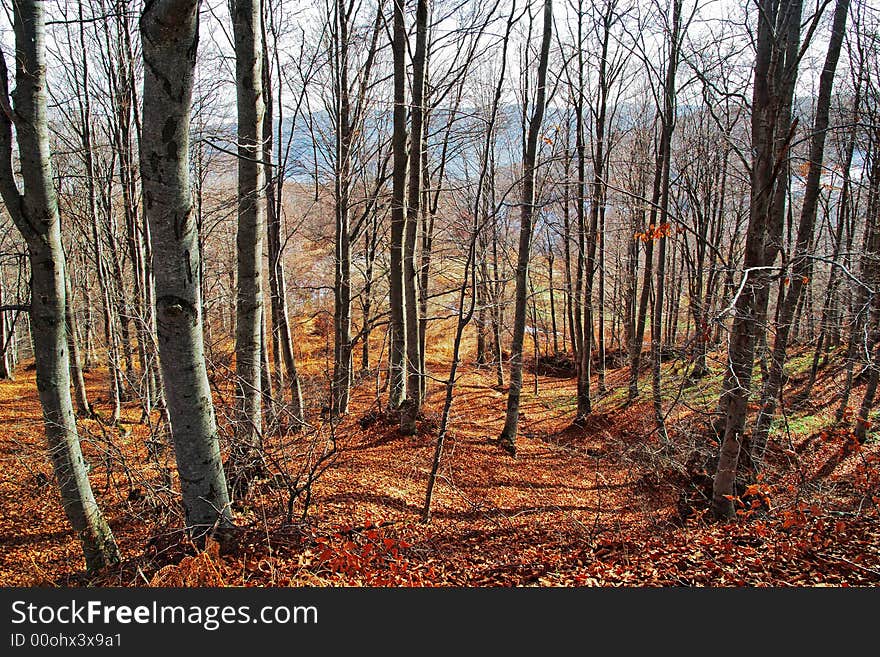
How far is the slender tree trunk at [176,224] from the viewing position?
2.74m

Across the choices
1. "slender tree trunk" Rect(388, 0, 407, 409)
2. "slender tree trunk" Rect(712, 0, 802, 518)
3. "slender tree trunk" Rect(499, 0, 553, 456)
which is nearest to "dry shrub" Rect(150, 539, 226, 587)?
"slender tree trunk" Rect(712, 0, 802, 518)

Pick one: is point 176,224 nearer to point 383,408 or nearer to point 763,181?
point 763,181

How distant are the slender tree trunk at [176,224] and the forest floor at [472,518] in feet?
2.91

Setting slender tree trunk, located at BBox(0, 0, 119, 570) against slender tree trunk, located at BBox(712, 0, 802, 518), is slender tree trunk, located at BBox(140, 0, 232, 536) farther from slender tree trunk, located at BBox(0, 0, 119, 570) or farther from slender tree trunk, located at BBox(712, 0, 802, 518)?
slender tree trunk, located at BBox(712, 0, 802, 518)

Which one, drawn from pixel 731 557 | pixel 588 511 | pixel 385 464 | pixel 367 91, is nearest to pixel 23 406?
pixel 385 464

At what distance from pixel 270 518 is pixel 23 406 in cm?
1246

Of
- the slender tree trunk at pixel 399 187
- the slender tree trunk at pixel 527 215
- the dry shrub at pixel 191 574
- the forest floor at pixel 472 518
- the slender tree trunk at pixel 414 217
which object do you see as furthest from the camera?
the slender tree trunk at pixel 527 215

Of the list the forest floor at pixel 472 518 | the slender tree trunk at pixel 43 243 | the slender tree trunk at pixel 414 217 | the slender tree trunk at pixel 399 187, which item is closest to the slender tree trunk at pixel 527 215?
the forest floor at pixel 472 518

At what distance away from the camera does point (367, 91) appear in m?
12.0

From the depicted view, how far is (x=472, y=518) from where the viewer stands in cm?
665

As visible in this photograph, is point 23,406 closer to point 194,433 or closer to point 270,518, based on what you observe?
point 270,518

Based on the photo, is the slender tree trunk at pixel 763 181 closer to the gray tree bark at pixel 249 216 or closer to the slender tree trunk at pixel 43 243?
the gray tree bark at pixel 249 216

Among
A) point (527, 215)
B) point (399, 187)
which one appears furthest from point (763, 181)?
point (399, 187)

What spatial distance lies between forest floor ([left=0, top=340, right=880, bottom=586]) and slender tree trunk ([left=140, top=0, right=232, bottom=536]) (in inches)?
34.9
